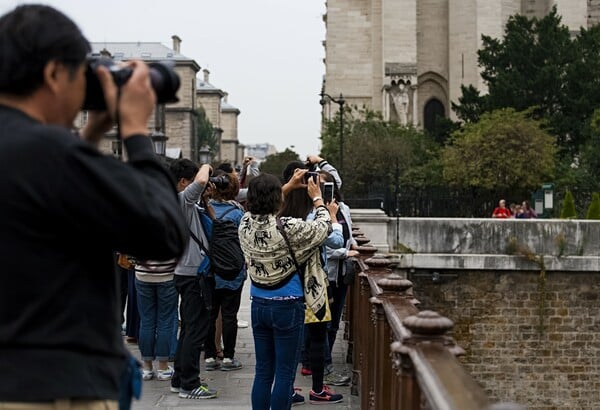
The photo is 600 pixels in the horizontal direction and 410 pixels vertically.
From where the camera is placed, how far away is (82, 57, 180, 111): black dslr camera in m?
2.74

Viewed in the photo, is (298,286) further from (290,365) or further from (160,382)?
(160,382)

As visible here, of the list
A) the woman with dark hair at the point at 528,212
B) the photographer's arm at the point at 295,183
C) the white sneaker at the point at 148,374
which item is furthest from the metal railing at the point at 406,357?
the woman with dark hair at the point at 528,212

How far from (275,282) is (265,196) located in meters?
0.58

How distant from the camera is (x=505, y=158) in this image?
36719 millimetres

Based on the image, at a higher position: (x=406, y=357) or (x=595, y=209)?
(x=595, y=209)

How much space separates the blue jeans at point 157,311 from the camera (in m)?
9.01

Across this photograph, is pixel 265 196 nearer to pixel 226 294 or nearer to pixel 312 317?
pixel 312 317

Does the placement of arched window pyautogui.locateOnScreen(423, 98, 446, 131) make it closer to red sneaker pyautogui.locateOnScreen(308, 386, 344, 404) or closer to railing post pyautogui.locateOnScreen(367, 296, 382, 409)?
red sneaker pyautogui.locateOnScreen(308, 386, 344, 404)

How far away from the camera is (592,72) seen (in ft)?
135

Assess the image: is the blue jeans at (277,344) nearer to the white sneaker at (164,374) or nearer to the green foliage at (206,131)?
the white sneaker at (164,374)

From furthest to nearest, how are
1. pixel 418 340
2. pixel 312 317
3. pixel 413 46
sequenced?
pixel 413 46 < pixel 312 317 < pixel 418 340

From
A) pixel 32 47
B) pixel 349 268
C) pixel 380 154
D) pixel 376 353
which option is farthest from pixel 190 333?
pixel 380 154

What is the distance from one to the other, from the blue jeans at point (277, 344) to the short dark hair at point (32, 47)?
4121mm

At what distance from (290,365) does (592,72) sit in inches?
1467
